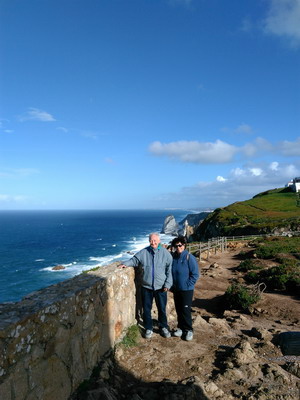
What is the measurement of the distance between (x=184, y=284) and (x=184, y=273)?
0.22 metres

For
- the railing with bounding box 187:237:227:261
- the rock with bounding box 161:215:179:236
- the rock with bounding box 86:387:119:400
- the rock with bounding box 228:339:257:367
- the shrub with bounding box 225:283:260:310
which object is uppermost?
the rock with bounding box 86:387:119:400

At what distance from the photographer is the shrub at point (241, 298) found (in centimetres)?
909

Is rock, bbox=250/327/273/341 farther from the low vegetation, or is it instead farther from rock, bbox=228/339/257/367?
the low vegetation

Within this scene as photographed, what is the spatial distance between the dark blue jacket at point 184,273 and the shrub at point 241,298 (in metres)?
4.20

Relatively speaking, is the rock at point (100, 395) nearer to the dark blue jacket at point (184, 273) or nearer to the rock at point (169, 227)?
the dark blue jacket at point (184, 273)

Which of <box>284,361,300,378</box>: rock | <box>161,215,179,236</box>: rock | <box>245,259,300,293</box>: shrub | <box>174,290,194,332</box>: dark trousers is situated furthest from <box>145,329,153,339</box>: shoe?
<box>161,215,179,236</box>: rock

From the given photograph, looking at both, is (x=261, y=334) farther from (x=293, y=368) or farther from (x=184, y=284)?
(x=184, y=284)

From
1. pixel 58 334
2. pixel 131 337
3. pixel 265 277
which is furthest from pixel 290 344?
pixel 265 277

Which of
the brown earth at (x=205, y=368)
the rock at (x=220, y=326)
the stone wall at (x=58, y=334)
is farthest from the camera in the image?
the rock at (x=220, y=326)

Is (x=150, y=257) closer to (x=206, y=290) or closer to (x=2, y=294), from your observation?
(x=206, y=290)

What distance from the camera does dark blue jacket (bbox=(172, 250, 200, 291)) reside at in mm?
5711

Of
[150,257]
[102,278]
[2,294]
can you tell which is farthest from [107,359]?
[2,294]

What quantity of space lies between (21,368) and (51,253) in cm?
6503

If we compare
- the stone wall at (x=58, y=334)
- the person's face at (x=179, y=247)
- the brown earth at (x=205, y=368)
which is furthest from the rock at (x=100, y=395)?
the person's face at (x=179, y=247)
